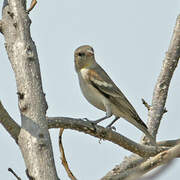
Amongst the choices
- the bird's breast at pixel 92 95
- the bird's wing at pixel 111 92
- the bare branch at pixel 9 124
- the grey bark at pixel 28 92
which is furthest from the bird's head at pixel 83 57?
the bare branch at pixel 9 124

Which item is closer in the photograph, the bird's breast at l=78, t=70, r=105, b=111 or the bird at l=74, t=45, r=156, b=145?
the bird at l=74, t=45, r=156, b=145

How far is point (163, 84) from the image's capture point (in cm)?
573

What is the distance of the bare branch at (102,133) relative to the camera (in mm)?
3441

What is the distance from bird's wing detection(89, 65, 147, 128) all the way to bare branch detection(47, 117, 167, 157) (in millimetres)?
2009

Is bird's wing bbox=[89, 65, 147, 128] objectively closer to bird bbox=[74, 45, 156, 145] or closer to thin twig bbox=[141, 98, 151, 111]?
bird bbox=[74, 45, 156, 145]

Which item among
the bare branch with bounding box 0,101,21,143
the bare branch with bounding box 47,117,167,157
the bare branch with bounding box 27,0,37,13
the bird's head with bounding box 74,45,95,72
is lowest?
the bare branch with bounding box 47,117,167,157

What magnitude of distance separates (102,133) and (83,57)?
328 centimetres

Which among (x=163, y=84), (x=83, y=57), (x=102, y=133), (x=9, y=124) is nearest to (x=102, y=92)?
Answer: (x=83, y=57)

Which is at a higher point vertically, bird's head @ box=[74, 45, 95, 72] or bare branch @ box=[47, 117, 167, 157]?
bird's head @ box=[74, 45, 95, 72]

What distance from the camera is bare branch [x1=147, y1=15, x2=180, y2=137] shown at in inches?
219

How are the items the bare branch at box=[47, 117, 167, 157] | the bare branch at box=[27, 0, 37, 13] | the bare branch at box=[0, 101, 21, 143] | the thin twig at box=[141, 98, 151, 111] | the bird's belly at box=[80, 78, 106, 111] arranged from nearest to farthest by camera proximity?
the bare branch at box=[0, 101, 21, 143] < the bare branch at box=[47, 117, 167, 157] < the bare branch at box=[27, 0, 37, 13] < the thin twig at box=[141, 98, 151, 111] < the bird's belly at box=[80, 78, 106, 111]

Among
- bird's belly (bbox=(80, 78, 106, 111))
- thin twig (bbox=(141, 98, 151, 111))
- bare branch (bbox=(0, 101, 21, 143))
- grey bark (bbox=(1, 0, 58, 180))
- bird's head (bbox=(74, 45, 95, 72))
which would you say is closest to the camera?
grey bark (bbox=(1, 0, 58, 180))

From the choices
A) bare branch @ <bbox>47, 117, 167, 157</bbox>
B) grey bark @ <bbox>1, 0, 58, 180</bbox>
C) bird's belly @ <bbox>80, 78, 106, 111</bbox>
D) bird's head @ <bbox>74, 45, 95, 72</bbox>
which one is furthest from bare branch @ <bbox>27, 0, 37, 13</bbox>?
bird's head @ <bbox>74, 45, 95, 72</bbox>

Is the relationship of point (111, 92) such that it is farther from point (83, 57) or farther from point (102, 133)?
point (102, 133)
